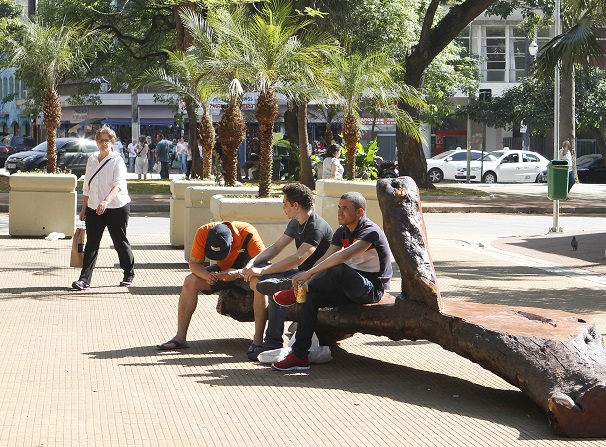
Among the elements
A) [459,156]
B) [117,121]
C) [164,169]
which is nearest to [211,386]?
[164,169]

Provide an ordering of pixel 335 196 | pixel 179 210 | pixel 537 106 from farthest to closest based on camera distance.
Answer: pixel 537 106
pixel 179 210
pixel 335 196

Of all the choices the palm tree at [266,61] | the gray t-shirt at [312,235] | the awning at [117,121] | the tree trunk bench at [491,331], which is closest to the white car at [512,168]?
the awning at [117,121]

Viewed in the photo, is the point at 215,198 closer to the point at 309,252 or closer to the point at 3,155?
the point at 309,252

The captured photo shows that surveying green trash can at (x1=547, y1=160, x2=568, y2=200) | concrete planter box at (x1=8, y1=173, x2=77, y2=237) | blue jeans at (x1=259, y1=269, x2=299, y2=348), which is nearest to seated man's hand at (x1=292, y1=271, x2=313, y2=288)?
blue jeans at (x1=259, y1=269, x2=299, y2=348)

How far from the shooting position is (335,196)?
51.5 feet

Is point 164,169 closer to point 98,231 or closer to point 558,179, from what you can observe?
point 558,179

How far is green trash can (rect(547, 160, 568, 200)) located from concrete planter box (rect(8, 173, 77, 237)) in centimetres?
860

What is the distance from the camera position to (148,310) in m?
10.3

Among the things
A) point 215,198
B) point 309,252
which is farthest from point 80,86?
point 309,252

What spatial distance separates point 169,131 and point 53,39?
41876 mm

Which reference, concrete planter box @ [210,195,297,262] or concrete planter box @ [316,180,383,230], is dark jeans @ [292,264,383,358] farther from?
concrete planter box @ [316,180,383,230]

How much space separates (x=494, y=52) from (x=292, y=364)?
5205cm

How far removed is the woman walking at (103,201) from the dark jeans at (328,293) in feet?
14.1

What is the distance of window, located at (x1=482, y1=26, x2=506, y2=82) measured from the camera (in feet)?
188
